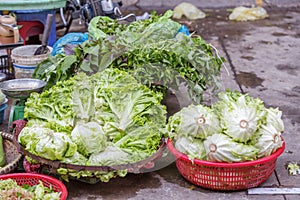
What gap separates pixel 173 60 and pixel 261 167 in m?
1.43

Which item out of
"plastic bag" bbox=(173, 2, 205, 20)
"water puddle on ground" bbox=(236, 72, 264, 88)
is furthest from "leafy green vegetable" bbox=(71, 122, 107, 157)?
"plastic bag" bbox=(173, 2, 205, 20)

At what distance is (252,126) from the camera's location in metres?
4.13

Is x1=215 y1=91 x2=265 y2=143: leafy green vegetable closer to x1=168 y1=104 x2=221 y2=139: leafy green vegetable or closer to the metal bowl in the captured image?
x1=168 y1=104 x2=221 y2=139: leafy green vegetable

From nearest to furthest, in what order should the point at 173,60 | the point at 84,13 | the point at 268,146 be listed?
the point at 268,146 → the point at 173,60 → the point at 84,13

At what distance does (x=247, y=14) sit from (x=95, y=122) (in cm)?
580

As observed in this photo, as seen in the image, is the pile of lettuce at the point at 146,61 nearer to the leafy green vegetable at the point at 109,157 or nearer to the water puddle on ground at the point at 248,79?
the leafy green vegetable at the point at 109,157

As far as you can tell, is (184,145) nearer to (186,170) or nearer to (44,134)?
(186,170)

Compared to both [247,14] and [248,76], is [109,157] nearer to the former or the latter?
[248,76]

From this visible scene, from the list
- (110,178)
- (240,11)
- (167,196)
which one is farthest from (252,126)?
(240,11)

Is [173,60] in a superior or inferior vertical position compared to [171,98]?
superior

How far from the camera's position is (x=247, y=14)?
956cm

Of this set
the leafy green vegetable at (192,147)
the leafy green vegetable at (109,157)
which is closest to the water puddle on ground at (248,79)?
the leafy green vegetable at (192,147)

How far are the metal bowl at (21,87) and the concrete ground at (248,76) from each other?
3.28 feet

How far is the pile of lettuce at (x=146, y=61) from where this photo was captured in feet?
16.7
